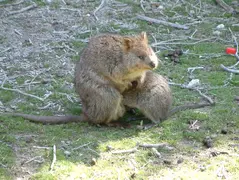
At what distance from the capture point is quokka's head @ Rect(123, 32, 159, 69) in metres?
6.04

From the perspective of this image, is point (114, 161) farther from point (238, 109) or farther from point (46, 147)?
point (238, 109)

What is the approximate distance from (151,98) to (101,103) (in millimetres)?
562

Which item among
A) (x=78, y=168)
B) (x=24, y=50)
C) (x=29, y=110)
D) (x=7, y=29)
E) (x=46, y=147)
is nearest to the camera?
(x=78, y=168)

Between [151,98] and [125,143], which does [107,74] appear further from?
[125,143]

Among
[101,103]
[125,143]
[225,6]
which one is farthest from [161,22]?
[125,143]

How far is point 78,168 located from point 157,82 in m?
1.66

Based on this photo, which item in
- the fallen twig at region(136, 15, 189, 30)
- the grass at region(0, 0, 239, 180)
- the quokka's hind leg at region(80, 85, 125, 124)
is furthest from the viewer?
the fallen twig at region(136, 15, 189, 30)

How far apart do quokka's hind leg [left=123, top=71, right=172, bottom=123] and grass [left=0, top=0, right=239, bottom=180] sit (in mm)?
146

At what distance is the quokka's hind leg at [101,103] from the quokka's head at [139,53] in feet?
1.25

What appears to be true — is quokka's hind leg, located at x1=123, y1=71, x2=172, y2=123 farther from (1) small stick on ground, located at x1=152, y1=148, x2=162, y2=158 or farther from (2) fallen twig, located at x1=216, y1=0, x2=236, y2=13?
(2) fallen twig, located at x1=216, y1=0, x2=236, y2=13

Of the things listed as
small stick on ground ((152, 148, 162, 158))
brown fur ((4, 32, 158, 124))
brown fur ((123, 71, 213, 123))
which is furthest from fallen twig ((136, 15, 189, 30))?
small stick on ground ((152, 148, 162, 158))

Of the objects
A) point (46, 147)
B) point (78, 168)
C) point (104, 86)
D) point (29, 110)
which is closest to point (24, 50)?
point (29, 110)

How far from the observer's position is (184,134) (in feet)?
18.8

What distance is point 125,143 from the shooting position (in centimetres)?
555
